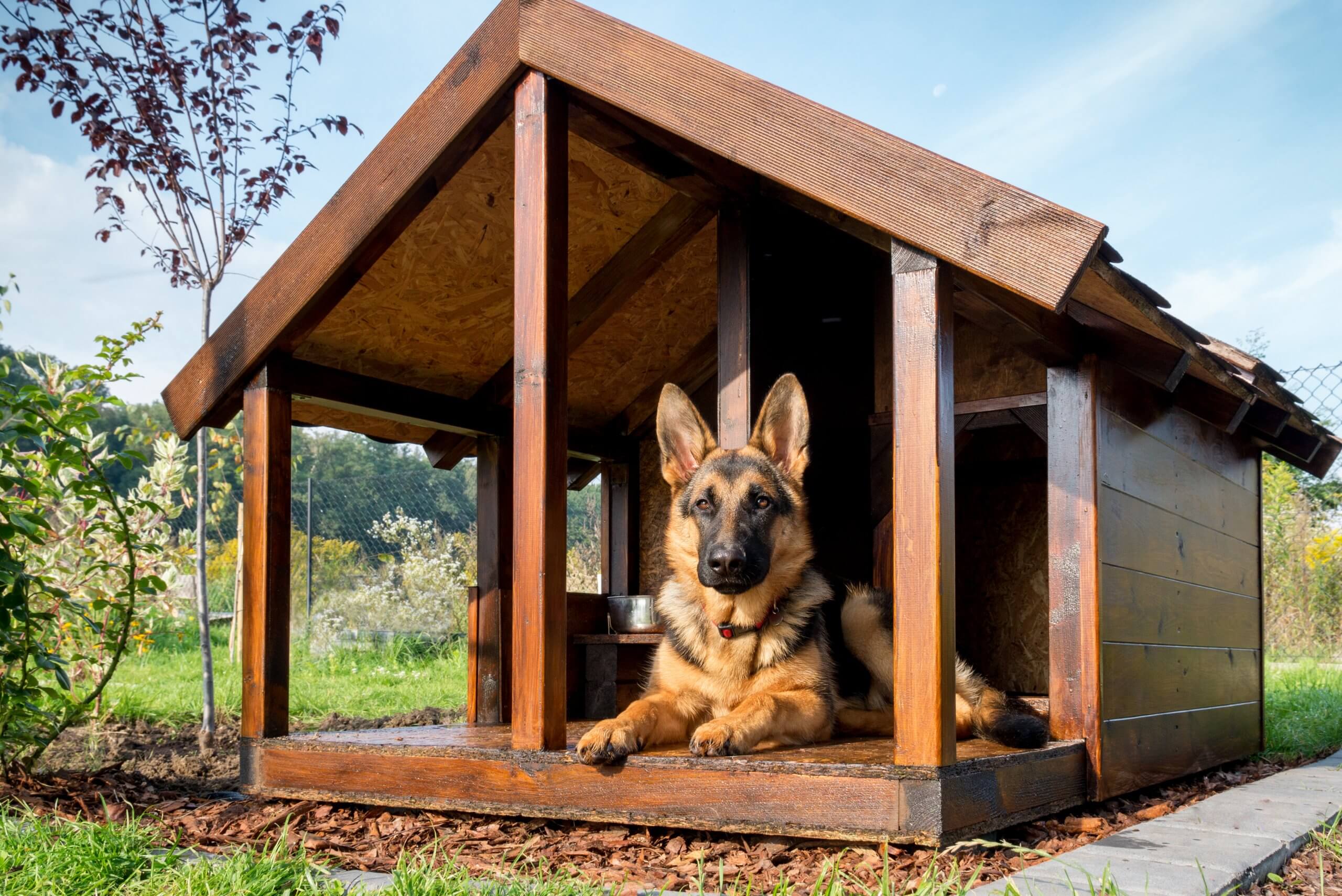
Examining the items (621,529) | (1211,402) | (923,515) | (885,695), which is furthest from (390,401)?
(1211,402)

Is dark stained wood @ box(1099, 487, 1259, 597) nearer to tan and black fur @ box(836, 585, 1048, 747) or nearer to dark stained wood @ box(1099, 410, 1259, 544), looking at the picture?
dark stained wood @ box(1099, 410, 1259, 544)

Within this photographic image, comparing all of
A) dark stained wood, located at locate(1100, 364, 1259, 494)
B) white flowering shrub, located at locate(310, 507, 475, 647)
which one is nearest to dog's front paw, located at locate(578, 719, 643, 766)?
dark stained wood, located at locate(1100, 364, 1259, 494)

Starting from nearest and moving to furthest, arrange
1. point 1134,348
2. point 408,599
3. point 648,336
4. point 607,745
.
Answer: point 607,745 → point 1134,348 → point 648,336 → point 408,599

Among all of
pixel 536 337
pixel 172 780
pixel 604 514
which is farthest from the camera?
pixel 604 514

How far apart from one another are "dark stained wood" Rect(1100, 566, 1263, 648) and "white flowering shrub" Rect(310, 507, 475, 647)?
8.67 meters

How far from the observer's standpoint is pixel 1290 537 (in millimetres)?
12555

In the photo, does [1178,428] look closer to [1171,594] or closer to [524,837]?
[1171,594]

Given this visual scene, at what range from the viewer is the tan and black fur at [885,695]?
3.99m

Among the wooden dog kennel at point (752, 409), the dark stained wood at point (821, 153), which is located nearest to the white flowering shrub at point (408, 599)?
the wooden dog kennel at point (752, 409)

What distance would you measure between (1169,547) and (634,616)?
296cm

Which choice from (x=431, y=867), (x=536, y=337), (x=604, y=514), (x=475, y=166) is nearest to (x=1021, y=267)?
(x=536, y=337)

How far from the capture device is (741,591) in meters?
3.86

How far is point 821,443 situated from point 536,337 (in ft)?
8.40

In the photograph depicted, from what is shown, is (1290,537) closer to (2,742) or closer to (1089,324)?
Answer: (1089,324)
